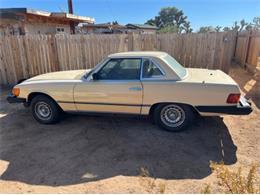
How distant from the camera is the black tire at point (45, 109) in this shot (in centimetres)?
442

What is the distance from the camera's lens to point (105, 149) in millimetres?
3615

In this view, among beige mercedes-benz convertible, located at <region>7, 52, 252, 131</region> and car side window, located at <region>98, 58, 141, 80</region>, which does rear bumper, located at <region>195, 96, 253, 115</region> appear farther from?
car side window, located at <region>98, 58, 141, 80</region>

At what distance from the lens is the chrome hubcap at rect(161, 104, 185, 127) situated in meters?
3.92

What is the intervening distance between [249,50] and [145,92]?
799 centimetres

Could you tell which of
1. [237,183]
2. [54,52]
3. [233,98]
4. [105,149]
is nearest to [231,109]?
[233,98]

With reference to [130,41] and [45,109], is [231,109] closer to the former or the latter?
[45,109]

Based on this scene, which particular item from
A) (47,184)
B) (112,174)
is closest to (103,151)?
(112,174)

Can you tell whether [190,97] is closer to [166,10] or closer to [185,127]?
[185,127]

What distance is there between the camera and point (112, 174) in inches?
117

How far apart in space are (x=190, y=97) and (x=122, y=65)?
1.46 metres

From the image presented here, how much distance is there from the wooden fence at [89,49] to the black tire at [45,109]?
12.3ft

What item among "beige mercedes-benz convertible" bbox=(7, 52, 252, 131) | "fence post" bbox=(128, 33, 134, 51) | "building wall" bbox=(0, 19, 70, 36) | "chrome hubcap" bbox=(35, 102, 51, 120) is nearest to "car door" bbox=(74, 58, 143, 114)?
"beige mercedes-benz convertible" bbox=(7, 52, 252, 131)

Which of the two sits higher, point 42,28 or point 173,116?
point 42,28

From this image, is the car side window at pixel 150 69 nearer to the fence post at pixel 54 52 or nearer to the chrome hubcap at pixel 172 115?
the chrome hubcap at pixel 172 115
